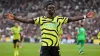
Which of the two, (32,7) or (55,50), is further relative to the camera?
(32,7)

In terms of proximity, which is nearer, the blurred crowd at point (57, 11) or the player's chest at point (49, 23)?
the player's chest at point (49, 23)

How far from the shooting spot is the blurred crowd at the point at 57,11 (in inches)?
2034

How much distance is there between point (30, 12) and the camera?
57562 millimetres

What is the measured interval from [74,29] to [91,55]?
86.6 ft

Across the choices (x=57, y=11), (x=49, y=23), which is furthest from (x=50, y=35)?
(x=57, y=11)

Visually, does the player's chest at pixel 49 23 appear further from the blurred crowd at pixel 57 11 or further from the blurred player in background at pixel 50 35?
the blurred crowd at pixel 57 11

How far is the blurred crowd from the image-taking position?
5166cm

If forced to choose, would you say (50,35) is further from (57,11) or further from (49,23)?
(57,11)

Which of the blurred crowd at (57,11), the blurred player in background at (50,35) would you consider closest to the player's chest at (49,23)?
the blurred player in background at (50,35)

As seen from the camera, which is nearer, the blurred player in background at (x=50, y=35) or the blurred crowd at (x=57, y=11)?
the blurred player in background at (x=50, y=35)

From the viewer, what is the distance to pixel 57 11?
55688 millimetres

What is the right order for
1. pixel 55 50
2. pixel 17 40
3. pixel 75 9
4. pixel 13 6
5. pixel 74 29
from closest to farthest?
pixel 55 50 → pixel 17 40 → pixel 74 29 → pixel 75 9 → pixel 13 6

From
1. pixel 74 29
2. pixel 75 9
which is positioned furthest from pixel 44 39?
pixel 75 9

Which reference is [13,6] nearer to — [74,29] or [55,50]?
[74,29]
